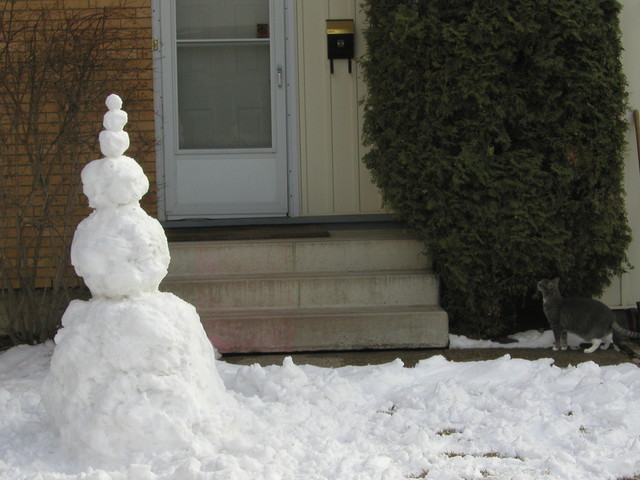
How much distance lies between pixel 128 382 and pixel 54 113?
3875 mm

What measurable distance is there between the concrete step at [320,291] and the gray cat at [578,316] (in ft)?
2.85

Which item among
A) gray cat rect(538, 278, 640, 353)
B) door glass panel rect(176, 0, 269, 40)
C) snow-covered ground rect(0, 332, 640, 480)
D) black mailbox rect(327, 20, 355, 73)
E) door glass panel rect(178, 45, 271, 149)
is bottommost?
snow-covered ground rect(0, 332, 640, 480)

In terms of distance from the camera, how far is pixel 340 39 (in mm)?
7324

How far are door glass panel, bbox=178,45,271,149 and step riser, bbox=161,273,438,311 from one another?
187 centimetres

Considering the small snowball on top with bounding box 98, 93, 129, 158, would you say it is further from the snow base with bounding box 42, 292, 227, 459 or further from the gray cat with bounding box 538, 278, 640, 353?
the gray cat with bounding box 538, 278, 640, 353

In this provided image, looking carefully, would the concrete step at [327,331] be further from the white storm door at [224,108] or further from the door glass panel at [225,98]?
the door glass panel at [225,98]

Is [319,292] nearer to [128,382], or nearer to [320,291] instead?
[320,291]

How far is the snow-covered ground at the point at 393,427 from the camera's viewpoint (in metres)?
3.57

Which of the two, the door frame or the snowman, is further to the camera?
the door frame

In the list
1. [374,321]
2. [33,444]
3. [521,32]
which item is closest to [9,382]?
[33,444]

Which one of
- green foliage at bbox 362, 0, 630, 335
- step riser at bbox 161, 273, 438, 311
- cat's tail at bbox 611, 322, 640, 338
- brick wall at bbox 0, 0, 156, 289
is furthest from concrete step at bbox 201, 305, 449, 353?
brick wall at bbox 0, 0, 156, 289

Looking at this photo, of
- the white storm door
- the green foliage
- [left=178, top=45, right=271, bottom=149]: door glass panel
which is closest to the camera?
the green foliage

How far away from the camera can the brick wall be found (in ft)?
20.2

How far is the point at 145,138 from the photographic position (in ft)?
23.4
